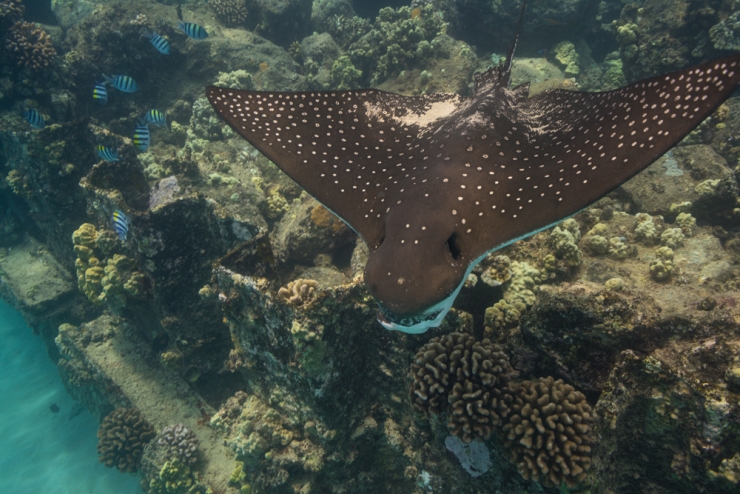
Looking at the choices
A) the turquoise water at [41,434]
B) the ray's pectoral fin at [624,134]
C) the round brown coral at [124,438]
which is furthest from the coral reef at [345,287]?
the turquoise water at [41,434]

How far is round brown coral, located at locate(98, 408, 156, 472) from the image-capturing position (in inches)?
344

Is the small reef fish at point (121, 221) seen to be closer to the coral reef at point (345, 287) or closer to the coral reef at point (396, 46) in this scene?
the coral reef at point (345, 287)

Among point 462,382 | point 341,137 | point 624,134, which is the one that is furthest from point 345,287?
point 624,134

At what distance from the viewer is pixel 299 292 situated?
15.2ft

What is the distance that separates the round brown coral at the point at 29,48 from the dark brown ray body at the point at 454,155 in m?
10.2

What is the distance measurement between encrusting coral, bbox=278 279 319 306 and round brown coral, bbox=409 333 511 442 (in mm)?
1581

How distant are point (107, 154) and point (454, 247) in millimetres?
7808

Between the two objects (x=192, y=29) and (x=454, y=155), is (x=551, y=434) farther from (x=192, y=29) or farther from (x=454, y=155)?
(x=192, y=29)

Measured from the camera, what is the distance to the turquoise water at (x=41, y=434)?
1048 centimetres

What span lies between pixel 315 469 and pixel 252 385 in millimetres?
1665

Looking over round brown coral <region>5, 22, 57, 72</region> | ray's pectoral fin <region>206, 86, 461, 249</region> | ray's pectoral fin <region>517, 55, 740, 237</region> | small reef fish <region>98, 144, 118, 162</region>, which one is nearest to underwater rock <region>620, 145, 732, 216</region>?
ray's pectoral fin <region>517, 55, 740, 237</region>

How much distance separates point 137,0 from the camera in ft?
42.6

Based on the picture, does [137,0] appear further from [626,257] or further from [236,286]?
[626,257]

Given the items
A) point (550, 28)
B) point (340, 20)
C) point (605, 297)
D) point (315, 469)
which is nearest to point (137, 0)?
point (340, 20)
